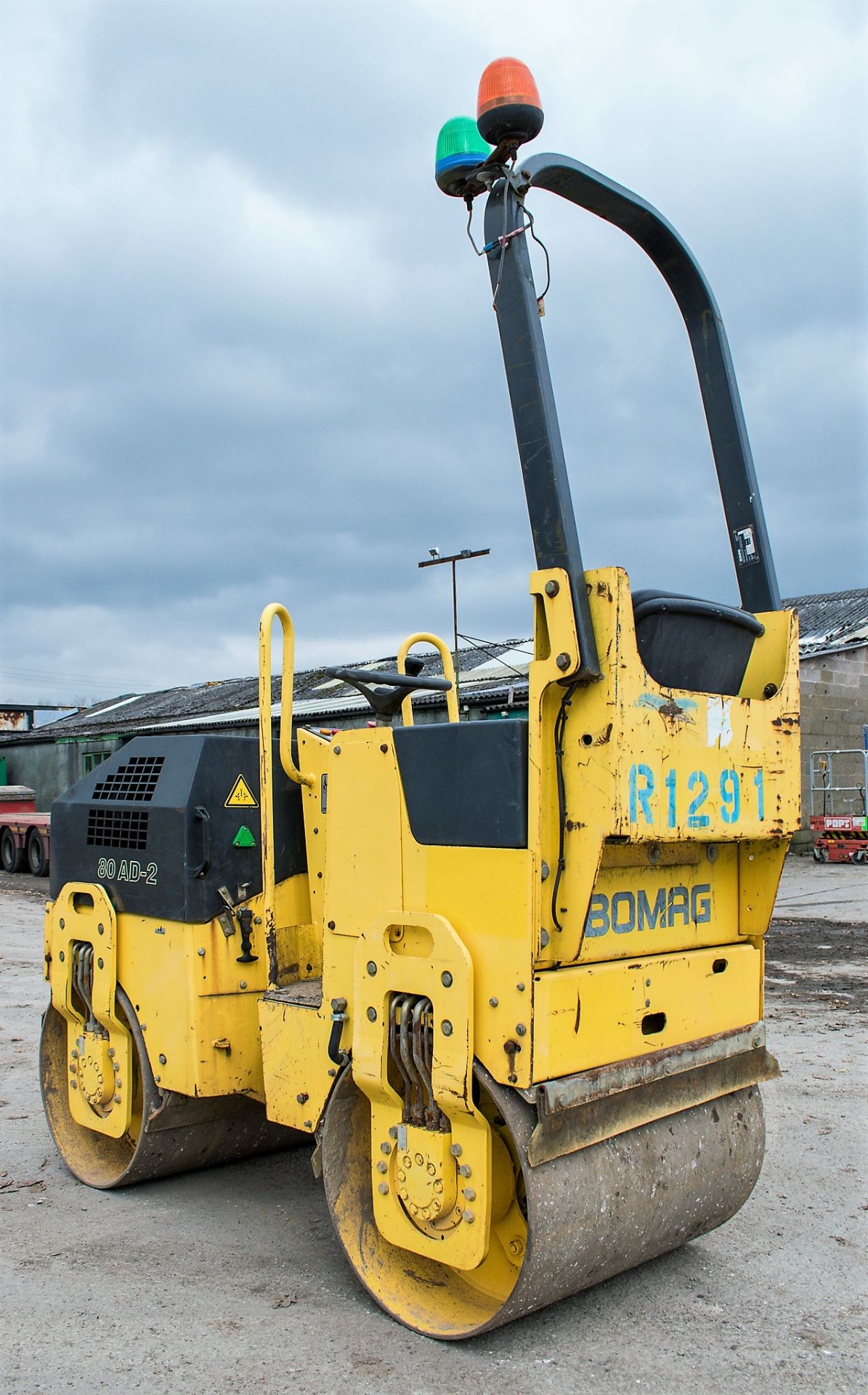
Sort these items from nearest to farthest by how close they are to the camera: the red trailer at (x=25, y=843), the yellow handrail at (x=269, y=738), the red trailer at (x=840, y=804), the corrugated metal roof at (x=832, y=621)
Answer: the yellow handrail at (x=269, y=738), the red trailer at (x=840, y=804), the red trailer at (x=25, y=843), the corrugated metal roof at (x=832, y=621)

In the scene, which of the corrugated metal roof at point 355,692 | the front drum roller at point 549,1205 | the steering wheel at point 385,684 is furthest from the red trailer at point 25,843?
the front drum roller at point 549,1205

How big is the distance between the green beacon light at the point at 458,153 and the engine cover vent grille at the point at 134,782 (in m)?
2.19

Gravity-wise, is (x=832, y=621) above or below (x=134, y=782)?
above

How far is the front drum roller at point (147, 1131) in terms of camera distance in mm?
3941

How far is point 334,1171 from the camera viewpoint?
3246 millimetres

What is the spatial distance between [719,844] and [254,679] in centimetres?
3093

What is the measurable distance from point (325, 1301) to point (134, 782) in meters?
1.87

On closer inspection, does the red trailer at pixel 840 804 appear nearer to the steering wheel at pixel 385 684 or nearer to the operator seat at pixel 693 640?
the steering wheel at pixel 385 684

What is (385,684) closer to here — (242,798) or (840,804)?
(242,798)

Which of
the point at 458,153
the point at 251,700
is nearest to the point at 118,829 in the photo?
the point at 458,153

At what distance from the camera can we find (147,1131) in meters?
3.94

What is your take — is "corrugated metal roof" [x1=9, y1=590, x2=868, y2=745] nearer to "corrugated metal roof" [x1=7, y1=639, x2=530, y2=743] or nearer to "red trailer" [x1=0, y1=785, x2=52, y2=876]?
"corrugated metal roof" [x1=7, y1=639, x2=530, y2=743]

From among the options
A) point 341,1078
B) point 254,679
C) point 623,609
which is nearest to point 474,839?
point 623,609

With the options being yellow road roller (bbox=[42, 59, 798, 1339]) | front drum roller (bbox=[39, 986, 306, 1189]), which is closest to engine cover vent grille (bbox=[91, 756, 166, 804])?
yellow road roller (bbox=[42, 59, 798, 1339])
